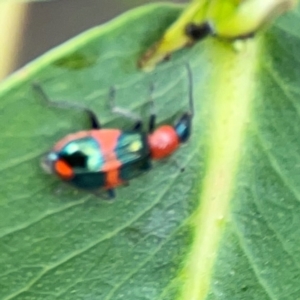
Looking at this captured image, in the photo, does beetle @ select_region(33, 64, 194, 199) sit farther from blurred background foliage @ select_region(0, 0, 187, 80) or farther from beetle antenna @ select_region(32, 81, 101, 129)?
blurred background foliage @ select_region(0, 0, 187, 80)

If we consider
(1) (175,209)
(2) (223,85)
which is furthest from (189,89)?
(1) (175,209)

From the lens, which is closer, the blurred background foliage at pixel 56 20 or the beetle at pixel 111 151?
the beetle at pixel 111 151

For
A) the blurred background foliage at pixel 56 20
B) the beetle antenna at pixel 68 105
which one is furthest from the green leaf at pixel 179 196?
the blurred background foliage at pixel 56 20

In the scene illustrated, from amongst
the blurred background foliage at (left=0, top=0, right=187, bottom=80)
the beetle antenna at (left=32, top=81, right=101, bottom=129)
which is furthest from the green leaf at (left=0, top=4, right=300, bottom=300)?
the blurred background foliage at (left=0, top=0, right=187, bottom=80)

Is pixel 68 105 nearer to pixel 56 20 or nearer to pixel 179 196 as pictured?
pixel 179 196

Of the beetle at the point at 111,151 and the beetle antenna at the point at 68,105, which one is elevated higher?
the beetle antenna at the point at 68,105

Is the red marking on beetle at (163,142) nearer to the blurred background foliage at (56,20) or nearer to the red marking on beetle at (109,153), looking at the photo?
the red marking on beetle at (109,153)

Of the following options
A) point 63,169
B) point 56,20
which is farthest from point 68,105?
point 56,20
